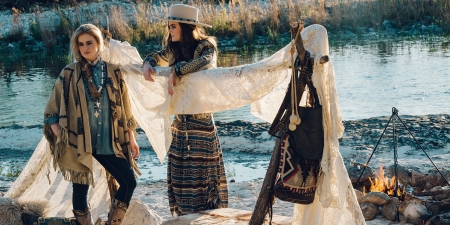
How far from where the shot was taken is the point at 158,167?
864 cm

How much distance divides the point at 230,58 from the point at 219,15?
131 inches

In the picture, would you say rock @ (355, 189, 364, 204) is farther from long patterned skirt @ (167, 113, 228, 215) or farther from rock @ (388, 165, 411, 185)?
long patterned skirt @ (167, 113, 228, 215)

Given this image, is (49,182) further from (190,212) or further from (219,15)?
(219,15)

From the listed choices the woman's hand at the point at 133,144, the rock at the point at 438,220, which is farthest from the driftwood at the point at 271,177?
the rock at the point at 438,220

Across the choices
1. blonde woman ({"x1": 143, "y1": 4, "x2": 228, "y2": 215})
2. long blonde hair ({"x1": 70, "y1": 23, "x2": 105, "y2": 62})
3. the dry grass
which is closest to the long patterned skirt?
blonde woman ({"x1": 143, "y1": 4, "x2": 228, "y2": 215})

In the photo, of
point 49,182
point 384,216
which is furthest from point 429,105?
point 49,182

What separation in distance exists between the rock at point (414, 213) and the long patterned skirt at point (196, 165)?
148 centimetres

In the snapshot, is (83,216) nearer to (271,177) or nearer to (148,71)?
(148,71)

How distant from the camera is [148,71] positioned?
5.18 meters

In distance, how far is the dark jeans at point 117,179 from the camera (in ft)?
16.0

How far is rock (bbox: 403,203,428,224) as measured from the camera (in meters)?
5.65

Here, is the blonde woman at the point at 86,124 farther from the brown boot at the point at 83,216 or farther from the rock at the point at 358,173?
the rock at the point at 358,173

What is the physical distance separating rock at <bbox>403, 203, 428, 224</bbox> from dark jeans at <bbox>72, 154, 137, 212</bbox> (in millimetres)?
2226

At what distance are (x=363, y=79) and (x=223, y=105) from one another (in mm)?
9457
